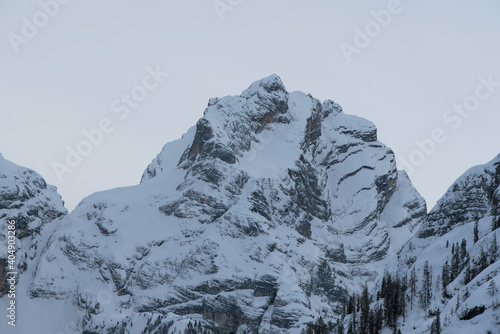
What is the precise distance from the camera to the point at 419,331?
7579 inches

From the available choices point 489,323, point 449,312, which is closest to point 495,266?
point 449,312

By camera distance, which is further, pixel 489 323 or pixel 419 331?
pixel 419 331

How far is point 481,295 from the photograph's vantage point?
168m

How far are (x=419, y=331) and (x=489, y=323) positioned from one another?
34411 mm

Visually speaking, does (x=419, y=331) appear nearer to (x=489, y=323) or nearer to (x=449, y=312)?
(x=449, y=312)

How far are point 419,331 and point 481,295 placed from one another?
28085mm

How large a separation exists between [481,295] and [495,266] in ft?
81.9

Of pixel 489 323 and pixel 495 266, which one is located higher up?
pixel 495 266

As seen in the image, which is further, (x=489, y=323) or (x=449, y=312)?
(x=449, y=312)

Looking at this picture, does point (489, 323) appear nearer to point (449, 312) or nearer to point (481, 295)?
point (481, 295)

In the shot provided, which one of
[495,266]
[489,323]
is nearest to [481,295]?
[489,323]

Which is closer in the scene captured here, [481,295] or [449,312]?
[481,295]

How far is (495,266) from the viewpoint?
190875mm

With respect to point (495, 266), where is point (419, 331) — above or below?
below
